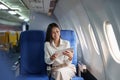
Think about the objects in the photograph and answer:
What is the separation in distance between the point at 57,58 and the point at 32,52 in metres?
0.99

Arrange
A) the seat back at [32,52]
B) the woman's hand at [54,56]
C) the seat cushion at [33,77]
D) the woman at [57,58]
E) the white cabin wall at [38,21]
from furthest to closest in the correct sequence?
the white cabin wall at [38,21] → the seat back at [32,52] → the seat cushion at [33,77] → the woman at [57,58] → the woman's hand at [54,56]

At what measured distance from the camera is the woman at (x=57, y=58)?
165 inches

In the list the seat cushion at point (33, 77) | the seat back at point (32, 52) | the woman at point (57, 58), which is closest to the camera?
the woman at point (57, 58)

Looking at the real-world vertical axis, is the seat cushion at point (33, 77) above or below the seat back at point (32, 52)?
below

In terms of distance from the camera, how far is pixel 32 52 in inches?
201

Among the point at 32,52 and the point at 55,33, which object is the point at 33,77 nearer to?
the point at 32,52

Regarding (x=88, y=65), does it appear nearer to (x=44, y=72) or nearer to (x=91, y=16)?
(x=44, y=72)

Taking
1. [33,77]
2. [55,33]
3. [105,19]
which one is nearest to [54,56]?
[55,33]

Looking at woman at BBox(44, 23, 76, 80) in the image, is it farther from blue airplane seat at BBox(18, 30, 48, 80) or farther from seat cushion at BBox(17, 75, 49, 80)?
blue airplane seat at BBox(18, 30, 48, 80)

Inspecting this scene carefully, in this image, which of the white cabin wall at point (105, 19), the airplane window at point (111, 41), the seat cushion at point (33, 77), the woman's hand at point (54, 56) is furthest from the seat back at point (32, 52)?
the airplane window at point (111, 41)

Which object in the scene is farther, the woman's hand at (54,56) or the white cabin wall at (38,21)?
the white cabin wall at (38,21)

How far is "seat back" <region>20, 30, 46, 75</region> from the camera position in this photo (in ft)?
16.5

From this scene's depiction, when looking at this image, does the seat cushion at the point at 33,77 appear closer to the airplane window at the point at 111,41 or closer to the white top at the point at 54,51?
the white top at the point at 54,51

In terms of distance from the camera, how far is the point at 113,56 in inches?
149
